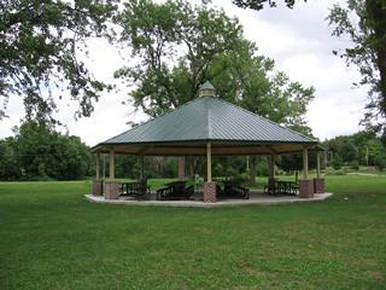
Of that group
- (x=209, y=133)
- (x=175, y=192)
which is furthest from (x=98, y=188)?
(x=209, y=133)

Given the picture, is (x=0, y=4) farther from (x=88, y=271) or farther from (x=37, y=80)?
(x=88, y=271)

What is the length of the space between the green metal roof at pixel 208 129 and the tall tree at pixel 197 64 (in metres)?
9.73

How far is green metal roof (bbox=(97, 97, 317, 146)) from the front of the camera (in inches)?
850

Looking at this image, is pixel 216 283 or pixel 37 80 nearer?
pixel 216 283

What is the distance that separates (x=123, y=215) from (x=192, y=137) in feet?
17.2

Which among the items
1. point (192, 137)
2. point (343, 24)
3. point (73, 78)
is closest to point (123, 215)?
point (192, 137)

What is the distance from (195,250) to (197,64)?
94.8 feet

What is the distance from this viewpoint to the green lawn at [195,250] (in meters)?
7.80

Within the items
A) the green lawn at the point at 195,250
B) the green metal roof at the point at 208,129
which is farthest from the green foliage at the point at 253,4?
the green metal roof at the point at 208,129

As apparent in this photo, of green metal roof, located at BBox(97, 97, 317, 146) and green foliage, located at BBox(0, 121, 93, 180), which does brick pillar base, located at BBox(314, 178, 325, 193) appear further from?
green foliage, located at BBox(0, 121, 93, 180)

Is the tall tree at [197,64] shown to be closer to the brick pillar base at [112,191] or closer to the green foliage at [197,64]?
the green foliage at [197,64]

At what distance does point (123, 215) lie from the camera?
56.1ft

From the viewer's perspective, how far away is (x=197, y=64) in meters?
38.2

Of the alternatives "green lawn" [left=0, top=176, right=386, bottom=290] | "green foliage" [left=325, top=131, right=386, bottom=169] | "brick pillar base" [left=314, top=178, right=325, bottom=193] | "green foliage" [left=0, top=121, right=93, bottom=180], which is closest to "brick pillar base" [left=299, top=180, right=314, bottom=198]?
"brick pillar base" [left=314, top=178, right=325, bottom=193]
